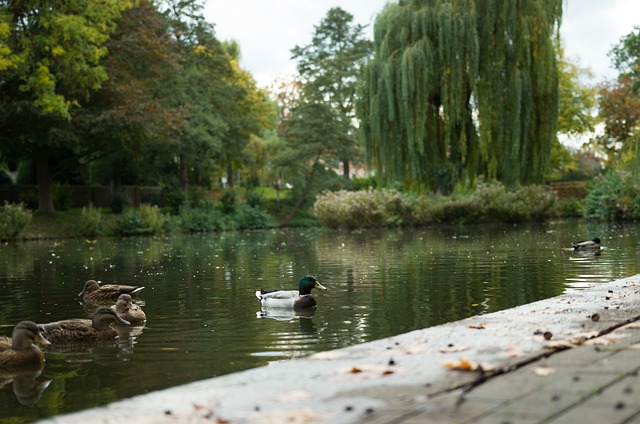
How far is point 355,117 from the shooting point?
146 ft

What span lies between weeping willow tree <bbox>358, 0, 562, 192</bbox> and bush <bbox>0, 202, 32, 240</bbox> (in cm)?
1523

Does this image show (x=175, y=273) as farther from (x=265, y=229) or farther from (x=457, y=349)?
(x=265, y=229)

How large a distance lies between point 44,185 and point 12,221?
22.2 ft

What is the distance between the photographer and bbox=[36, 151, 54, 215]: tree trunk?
141 ft

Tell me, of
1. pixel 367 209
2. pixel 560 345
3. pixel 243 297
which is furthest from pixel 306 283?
pixel 367 209

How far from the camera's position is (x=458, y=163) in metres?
39.3

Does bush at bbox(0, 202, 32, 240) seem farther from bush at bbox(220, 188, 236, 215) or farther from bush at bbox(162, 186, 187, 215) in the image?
bush at bbox(220, 188, 236, 215)

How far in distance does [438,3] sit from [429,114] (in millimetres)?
4885

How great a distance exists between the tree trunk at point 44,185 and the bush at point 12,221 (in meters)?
5.43

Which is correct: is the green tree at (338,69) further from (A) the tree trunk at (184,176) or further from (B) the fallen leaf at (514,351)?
(B) the fallen leaf at (514,351)

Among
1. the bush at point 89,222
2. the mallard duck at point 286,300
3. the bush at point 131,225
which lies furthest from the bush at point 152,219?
the mallard duck at point 286,300

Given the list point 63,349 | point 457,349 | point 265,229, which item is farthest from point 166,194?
point 457,349

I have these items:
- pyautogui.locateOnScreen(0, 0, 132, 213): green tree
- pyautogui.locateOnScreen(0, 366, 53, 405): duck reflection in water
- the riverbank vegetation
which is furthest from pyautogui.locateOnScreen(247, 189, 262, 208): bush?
pyautogui.locateOnScreen(0, 366, 53, 405): duck reflection in water

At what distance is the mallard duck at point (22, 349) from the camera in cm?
772
